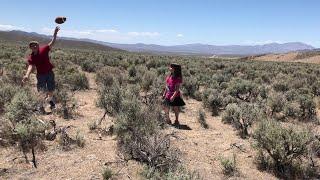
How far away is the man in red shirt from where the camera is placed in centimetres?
1099

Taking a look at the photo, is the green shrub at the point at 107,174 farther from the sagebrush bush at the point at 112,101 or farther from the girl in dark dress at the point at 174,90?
the girl in dark dress at the point at 174,90

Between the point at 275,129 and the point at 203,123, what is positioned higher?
the point at 275,129

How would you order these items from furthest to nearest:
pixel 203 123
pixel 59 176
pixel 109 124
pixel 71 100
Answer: pixel 71 100 < pixel 203 123 < pixel 109 124 < pixel 59 176

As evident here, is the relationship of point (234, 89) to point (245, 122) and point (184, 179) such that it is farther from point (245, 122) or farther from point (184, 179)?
point (184, 179)

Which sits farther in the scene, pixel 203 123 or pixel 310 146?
pixel 203 123

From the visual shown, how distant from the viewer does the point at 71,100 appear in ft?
40.1

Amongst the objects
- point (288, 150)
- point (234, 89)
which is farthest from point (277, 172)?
point (234, 89)

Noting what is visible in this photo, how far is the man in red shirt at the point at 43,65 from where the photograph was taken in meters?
11.0

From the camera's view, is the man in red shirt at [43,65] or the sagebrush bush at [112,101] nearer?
the sagebrush bush at [112,101]

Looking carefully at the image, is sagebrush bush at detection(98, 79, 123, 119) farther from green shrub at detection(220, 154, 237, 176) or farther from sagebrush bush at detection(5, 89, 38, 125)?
green shrub at detection(220, 154, 237, 176)

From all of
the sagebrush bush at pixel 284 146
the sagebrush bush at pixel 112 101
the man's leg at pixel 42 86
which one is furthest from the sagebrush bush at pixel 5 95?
the sagebrush bush at pixel 284 146

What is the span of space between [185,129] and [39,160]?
420 cm

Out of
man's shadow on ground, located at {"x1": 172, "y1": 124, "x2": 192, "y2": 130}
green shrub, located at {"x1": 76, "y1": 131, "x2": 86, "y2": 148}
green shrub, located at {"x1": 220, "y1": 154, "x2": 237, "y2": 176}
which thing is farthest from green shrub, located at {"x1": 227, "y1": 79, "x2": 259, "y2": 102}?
green shrub, located at {"x1": 76, "y1": 131, "x2": 86, "y2": 148}

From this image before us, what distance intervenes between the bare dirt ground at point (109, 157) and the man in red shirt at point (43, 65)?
43.1 inches
